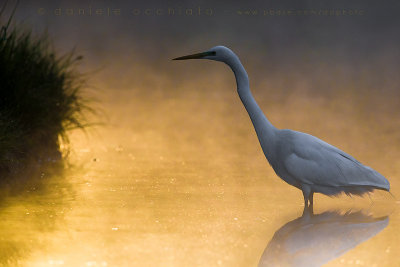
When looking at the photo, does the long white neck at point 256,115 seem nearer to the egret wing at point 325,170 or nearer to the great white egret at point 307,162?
the great white egret at point 307,162

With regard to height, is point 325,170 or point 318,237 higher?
point 325,170

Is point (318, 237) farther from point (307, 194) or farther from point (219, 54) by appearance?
point (219, 54)

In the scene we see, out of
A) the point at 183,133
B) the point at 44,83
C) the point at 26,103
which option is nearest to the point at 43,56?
the point at 44,83

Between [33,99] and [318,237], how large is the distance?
13.2 feet

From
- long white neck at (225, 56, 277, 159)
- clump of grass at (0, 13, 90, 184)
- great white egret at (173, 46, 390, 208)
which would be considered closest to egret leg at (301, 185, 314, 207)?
great white egret at (173, 46, 390, 208)

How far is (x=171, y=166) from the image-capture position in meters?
9.30

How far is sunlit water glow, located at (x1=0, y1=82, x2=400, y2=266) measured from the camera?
5.95 metres

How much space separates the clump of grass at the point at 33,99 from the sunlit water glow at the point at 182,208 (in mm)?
423

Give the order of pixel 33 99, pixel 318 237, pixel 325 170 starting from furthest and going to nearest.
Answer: pixel 33 99
pixel 325 170
pixel 318 237

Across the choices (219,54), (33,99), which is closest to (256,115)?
(219,54)

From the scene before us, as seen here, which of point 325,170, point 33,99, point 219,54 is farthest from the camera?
point 33,99

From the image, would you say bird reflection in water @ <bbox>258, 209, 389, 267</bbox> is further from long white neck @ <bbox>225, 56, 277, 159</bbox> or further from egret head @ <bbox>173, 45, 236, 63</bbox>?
egret head @ <bbox>173, 45, 236, 63</bbox>

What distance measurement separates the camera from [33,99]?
9305 millimetres

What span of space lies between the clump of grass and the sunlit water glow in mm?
423
